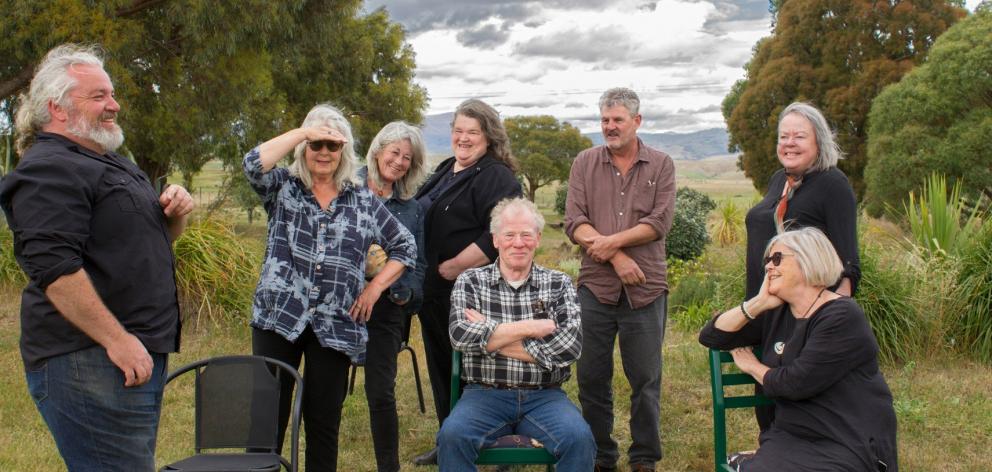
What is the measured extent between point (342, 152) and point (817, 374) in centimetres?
217

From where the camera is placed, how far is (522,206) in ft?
12.7

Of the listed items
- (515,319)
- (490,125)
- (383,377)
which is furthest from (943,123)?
(383,377)

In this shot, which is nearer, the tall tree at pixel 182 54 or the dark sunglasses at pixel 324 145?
the dark sunglasses at pixel 324 145

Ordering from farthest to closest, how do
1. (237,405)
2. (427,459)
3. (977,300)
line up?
(977,300) → (427,459) → (237,405)

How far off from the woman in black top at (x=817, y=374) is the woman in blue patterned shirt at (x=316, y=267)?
1.72 meters

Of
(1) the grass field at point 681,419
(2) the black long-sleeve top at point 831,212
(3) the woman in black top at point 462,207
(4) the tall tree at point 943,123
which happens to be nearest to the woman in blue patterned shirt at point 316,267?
(3) the woman in black top at point 462,207

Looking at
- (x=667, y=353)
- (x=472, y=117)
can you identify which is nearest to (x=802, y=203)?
(x=472, y=117)

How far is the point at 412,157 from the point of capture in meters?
4.38

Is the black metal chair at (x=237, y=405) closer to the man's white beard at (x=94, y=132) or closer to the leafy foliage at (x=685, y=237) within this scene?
the man's white beard at (x=94, y=132)

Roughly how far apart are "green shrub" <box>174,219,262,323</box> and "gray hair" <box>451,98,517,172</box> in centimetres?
437

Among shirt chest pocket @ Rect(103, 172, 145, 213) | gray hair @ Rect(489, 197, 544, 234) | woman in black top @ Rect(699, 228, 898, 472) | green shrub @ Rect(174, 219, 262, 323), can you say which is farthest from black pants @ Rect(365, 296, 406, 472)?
green shrub @ Rect(174, 219, 262, 323)

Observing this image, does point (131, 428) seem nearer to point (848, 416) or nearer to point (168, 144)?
point (848, 416)

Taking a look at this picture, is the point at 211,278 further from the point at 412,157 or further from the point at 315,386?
the point at 315,386

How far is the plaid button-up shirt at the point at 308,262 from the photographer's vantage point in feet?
11.6
